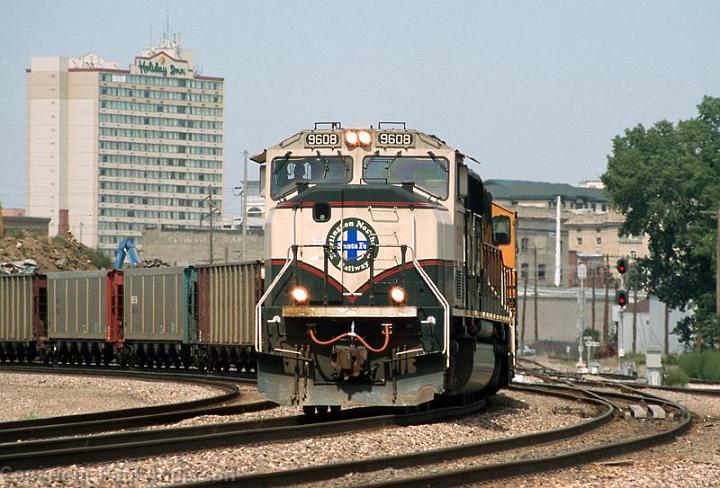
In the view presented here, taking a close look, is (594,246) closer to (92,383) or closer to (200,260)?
(200,260)

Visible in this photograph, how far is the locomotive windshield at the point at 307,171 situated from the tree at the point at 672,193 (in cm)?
6558

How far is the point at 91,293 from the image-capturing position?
1635 inches

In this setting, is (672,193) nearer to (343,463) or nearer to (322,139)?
(322,139)

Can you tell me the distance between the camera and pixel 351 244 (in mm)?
16312

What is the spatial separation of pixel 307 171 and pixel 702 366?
1374 inches

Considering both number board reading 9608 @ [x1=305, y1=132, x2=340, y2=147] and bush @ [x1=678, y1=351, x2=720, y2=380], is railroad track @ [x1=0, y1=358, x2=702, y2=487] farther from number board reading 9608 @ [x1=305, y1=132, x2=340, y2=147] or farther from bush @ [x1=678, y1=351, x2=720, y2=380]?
bush @ [x1=678, y1=351, x2=720, y2=380]

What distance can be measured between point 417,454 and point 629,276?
107m

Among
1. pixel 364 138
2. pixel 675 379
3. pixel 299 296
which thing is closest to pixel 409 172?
pixel 364 138

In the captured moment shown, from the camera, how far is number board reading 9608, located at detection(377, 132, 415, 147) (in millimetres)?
16906

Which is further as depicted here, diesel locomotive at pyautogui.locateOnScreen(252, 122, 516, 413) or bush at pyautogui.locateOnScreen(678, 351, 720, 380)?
bush at pyautogui.locateOnScreen(678, 351, 720, 380)

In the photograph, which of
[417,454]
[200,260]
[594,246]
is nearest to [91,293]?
[417,454]

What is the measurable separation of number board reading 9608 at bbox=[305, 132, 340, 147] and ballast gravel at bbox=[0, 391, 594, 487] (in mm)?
3856

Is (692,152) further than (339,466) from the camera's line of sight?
Yes

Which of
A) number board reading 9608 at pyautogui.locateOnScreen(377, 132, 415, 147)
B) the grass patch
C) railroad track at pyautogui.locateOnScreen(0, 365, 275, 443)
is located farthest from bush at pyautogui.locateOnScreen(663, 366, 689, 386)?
the grass patch
